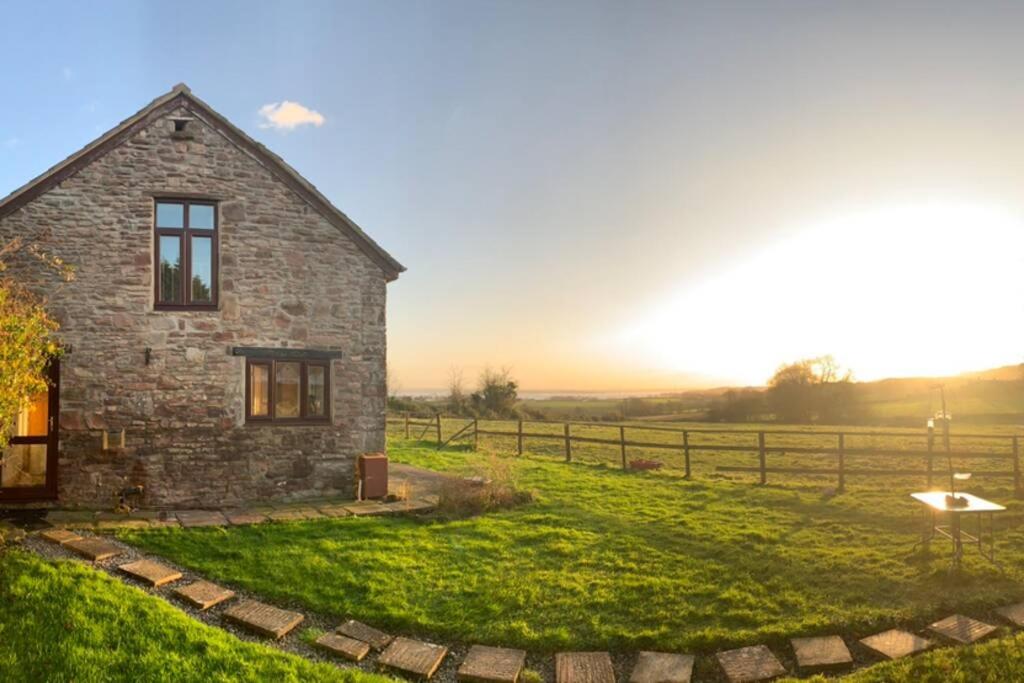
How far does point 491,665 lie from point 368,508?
19.5 feet

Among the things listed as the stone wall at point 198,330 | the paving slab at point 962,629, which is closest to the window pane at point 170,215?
the stone wall at point 198,330

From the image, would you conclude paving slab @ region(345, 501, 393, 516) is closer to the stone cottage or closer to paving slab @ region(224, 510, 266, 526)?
the stone cottage

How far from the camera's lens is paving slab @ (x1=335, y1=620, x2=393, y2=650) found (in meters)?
6.74

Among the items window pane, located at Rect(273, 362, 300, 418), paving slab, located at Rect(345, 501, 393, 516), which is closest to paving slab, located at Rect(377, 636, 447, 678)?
paving slab, located at Rect(345, 501, 393, 516)

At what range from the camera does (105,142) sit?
39.0ft

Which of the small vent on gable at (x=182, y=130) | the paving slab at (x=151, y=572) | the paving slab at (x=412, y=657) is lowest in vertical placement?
the paving slab at (x=412, y=657)

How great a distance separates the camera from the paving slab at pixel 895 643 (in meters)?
6.31

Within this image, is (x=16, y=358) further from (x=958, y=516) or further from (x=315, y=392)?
(x=958, y=516)

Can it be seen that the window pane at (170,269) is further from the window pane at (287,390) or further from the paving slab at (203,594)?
the paving slab at (203,594)

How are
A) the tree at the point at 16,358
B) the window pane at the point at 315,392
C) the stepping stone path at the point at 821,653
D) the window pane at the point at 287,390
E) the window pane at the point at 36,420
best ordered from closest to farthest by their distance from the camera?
1. the stepping stone path at the point at 821,653
2. the tree at the point at 16,358
3. the window pane at the point at 36,420
4. the window pane at the point at 287,390
5. the window pane at the point at 315,392

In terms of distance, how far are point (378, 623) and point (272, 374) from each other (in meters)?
6.82

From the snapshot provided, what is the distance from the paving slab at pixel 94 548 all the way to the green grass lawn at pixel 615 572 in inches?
19.9

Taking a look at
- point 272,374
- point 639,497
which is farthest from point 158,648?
point 639,497

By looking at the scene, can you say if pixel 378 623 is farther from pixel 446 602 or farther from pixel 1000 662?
pixel 1000 662
